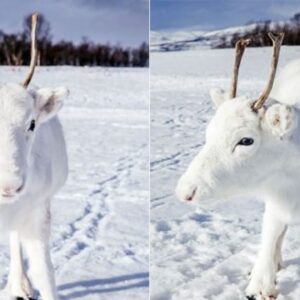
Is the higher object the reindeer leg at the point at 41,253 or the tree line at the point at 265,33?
the tree line at the point at 265,33

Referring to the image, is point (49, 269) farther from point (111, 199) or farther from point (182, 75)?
point (182, 75)

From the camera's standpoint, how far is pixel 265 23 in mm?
3900

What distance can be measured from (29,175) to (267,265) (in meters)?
0.73

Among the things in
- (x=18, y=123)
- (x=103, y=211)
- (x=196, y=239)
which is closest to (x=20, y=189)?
(x=18, y=123)

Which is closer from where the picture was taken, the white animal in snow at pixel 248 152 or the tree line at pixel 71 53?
the white animal in snow at pixel 248 152

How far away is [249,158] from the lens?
1478 millimetres

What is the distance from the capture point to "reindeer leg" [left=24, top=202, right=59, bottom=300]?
1596 mm

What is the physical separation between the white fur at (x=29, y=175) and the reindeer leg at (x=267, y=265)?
571 millimetres

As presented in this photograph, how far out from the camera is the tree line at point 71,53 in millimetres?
5914

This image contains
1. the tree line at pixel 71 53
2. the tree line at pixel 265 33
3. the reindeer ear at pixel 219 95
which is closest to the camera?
the reindeer ear at pixel 219 95

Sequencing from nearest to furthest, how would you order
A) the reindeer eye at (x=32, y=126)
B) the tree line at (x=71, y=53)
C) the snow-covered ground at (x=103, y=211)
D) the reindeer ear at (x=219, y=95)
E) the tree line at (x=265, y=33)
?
the reindeer eye at (x=32, y=126), the reindeer ear at (x=219, y=95), the snow-covered ground at (x=103, y=211), the tree line at (x=265, y=33), the tree line at (x=71, y=53)

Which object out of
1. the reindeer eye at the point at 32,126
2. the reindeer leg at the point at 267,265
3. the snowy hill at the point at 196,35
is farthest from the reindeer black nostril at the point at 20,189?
the snowy hill at the point at 196,35

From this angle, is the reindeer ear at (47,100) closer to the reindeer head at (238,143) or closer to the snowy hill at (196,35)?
the reindeer head at (238,143)

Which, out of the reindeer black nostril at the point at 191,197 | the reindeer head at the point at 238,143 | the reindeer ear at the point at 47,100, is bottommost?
the reindeer black nostril at the point at 191,197
